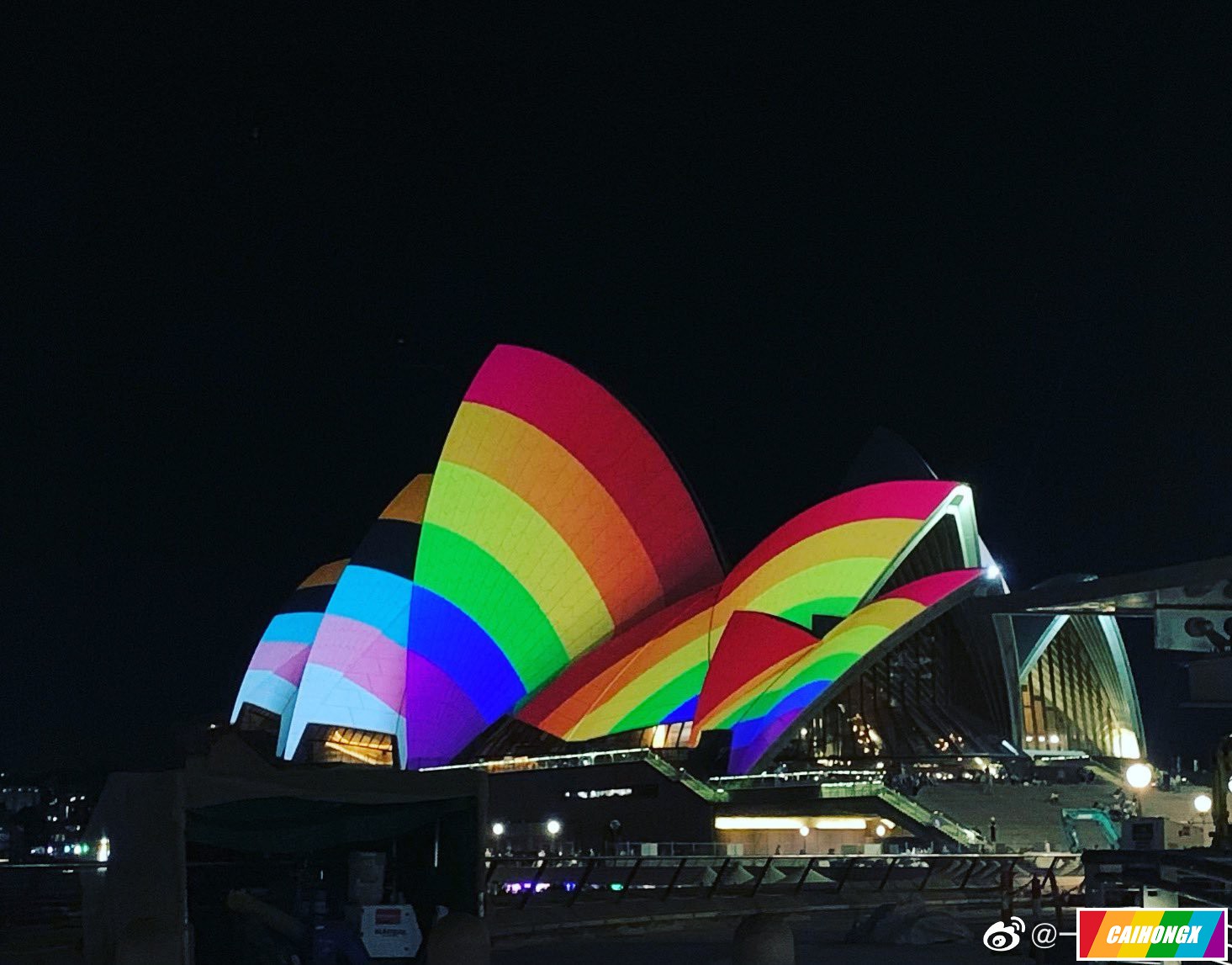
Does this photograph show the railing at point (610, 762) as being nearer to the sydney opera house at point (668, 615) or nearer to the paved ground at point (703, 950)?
the sydney opera house at point (668, 615)

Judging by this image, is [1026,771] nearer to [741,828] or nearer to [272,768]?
[741,828]

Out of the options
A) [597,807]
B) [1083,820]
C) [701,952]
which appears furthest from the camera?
[597,807]

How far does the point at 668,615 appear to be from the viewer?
143 feet

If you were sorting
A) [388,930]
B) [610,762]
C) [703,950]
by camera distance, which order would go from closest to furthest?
[388,930], [703,950], [610,762]

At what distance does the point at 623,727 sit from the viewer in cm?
4341

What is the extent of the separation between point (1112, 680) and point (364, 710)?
82.1 feet
